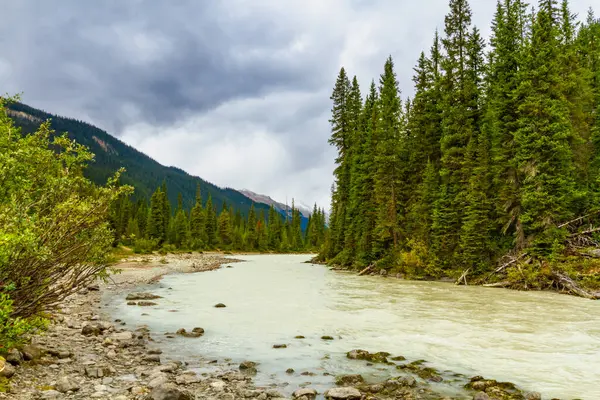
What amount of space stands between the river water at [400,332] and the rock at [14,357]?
3517 mm

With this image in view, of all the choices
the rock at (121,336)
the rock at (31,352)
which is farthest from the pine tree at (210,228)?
the rock at (31,352)

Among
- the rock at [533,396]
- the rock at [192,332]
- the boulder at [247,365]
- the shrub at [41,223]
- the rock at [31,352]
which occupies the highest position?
the shrub at [41,223]

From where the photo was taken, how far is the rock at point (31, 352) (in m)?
8.32

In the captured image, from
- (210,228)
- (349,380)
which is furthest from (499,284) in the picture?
(210,228)

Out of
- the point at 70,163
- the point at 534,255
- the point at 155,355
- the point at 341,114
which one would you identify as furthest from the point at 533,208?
the point at 341,114

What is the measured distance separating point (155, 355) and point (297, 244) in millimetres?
114587

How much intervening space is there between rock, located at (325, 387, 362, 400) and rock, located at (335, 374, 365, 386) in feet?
2.12

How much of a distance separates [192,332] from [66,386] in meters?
6.02

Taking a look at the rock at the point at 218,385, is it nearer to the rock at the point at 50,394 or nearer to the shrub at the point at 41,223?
the rock at the point at 50,394

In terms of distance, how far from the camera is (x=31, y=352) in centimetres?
855

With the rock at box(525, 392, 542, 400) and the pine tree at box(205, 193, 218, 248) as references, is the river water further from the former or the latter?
the pine tree at box(205, 193, 218, 248)

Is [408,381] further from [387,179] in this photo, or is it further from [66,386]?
[387,179]

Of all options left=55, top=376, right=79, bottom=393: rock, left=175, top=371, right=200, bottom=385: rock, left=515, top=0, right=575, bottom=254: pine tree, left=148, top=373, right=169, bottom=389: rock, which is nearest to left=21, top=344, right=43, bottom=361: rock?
left=55, top=376, right=79, bottom=393: rock

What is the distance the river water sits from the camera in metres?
9.08
